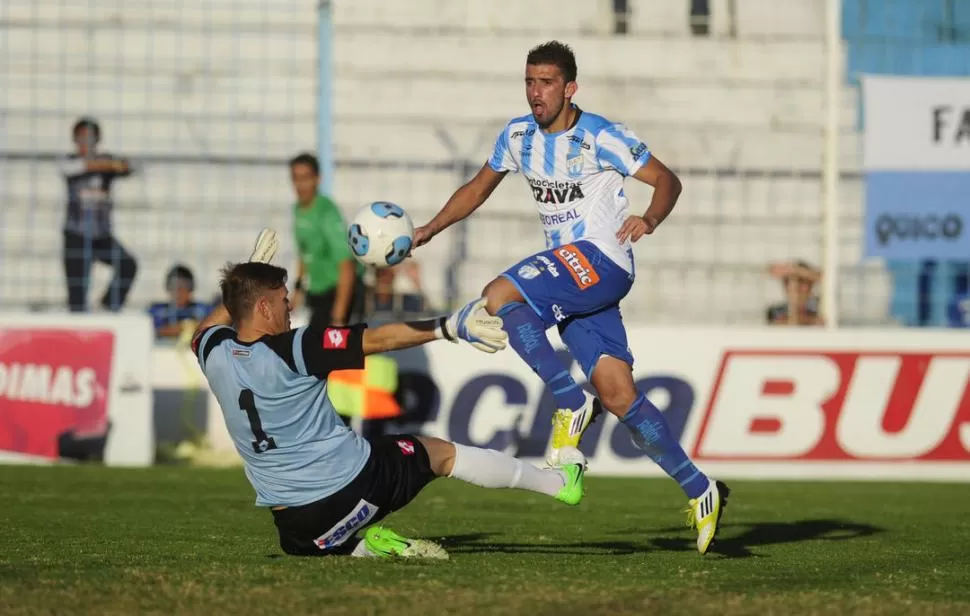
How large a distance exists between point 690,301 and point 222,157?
165 inches

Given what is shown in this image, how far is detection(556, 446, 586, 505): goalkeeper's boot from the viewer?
7148 mm

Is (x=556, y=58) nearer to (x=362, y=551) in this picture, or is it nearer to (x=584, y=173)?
(x=584, y=173)

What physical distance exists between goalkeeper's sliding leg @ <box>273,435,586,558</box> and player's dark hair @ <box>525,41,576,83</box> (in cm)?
190

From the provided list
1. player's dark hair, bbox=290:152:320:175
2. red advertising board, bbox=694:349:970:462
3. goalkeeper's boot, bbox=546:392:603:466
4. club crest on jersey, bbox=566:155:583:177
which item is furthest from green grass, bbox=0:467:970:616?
player's dark hair, bbox=290:152:320:175

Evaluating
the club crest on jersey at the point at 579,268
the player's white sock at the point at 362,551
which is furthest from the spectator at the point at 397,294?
the player's white sock at the point at 362,551

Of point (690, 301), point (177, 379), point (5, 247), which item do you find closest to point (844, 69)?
point (690, 301)

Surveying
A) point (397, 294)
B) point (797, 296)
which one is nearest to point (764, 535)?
point (797, 296)

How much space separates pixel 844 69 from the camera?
1483 centimetres

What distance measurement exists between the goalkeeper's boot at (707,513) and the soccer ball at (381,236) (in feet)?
5.77

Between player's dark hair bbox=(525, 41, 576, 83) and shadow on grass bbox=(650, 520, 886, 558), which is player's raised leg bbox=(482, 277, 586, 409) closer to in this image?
shadow on grass bbox=(650, 520, 886, 558)

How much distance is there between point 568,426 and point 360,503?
1.25 meters

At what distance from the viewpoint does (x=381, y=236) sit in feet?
24.2

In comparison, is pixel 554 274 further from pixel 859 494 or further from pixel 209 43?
pixel 209 43

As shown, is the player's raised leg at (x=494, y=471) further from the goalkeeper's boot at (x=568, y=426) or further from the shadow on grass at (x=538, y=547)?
the shadow on grass at (x=538, y=547)
